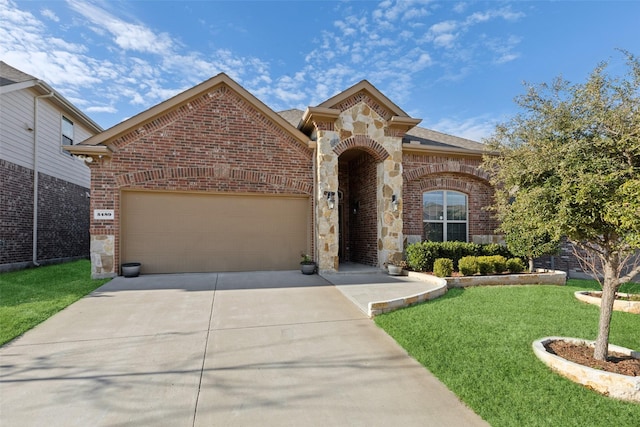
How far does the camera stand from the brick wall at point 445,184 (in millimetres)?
11008

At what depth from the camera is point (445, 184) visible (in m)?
11.4

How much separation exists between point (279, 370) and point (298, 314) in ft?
6.71

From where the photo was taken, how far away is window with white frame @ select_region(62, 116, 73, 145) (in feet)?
42.8

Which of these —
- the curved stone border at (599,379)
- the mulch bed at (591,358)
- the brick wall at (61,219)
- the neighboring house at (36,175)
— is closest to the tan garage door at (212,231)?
the neighboring house at (36,175)

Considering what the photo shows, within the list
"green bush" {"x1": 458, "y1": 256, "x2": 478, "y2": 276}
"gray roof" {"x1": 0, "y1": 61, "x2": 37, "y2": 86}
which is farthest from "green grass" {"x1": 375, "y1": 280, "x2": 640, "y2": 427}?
"gray roof" {"x1": 0, "y1": 61, "x2": 37, "y2": 86}

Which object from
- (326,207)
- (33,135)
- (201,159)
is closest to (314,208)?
(326,207)

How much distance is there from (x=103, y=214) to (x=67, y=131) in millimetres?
7202

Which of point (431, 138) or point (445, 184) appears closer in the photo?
point (445, 184)

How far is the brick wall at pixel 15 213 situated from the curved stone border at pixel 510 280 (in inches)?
521

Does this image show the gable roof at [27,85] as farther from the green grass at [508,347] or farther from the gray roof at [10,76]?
the green grass at [508,347]

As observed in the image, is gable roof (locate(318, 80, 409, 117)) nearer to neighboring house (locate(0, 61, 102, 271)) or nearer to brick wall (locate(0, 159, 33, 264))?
neighboring house (locate(0, 61, 102, 271))

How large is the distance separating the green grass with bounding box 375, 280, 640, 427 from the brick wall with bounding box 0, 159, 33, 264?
11832 millimetres

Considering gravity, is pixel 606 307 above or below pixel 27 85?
below

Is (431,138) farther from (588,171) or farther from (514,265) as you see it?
(588,171)
